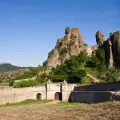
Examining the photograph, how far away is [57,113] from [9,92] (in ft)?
103

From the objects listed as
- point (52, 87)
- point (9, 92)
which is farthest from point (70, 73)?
point (9, 92)

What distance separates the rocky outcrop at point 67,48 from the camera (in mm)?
73875

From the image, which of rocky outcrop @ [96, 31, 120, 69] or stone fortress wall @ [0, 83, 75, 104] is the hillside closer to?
rocky outcrop @ [96, 31, 120, 69]

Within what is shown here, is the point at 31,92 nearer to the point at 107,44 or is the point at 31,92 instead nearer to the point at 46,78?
the point at 46,78

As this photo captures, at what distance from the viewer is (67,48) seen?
74.2 m

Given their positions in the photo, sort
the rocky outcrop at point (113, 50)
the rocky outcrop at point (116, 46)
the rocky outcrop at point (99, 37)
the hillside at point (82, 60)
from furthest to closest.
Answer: the rocky outcrop at point (99, 37) < the rocky outcrop at point (113, 50) < the rocky outcrop at point (116, 46) < the hillside at point (82, 60)

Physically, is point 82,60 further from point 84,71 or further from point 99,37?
point 99,37

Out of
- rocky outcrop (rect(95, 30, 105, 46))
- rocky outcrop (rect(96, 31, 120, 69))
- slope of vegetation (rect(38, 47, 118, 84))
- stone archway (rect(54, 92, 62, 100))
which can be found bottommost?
stone archway (rect(54, 92, 62, 100))

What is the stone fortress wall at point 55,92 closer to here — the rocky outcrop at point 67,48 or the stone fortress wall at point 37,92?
the stone fortress wall at point 37,92

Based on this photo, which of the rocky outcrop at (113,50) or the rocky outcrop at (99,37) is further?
the rocky outcrop at (99,37)

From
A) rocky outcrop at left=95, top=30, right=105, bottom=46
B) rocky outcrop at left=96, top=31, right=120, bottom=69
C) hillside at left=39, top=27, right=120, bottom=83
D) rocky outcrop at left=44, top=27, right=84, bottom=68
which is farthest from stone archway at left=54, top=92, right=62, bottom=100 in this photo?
rocky outcrop at left=95, top=30, right=105, bottom=46

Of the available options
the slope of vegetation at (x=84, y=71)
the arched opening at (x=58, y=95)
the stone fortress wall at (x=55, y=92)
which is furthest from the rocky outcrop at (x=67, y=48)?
the stone fortress wall at (x=55, y=92)

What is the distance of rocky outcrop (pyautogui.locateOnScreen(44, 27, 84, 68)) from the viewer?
242 ft

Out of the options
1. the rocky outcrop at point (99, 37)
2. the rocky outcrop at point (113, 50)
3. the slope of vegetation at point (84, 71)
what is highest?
the rocky outcrop at point (99, 37)
